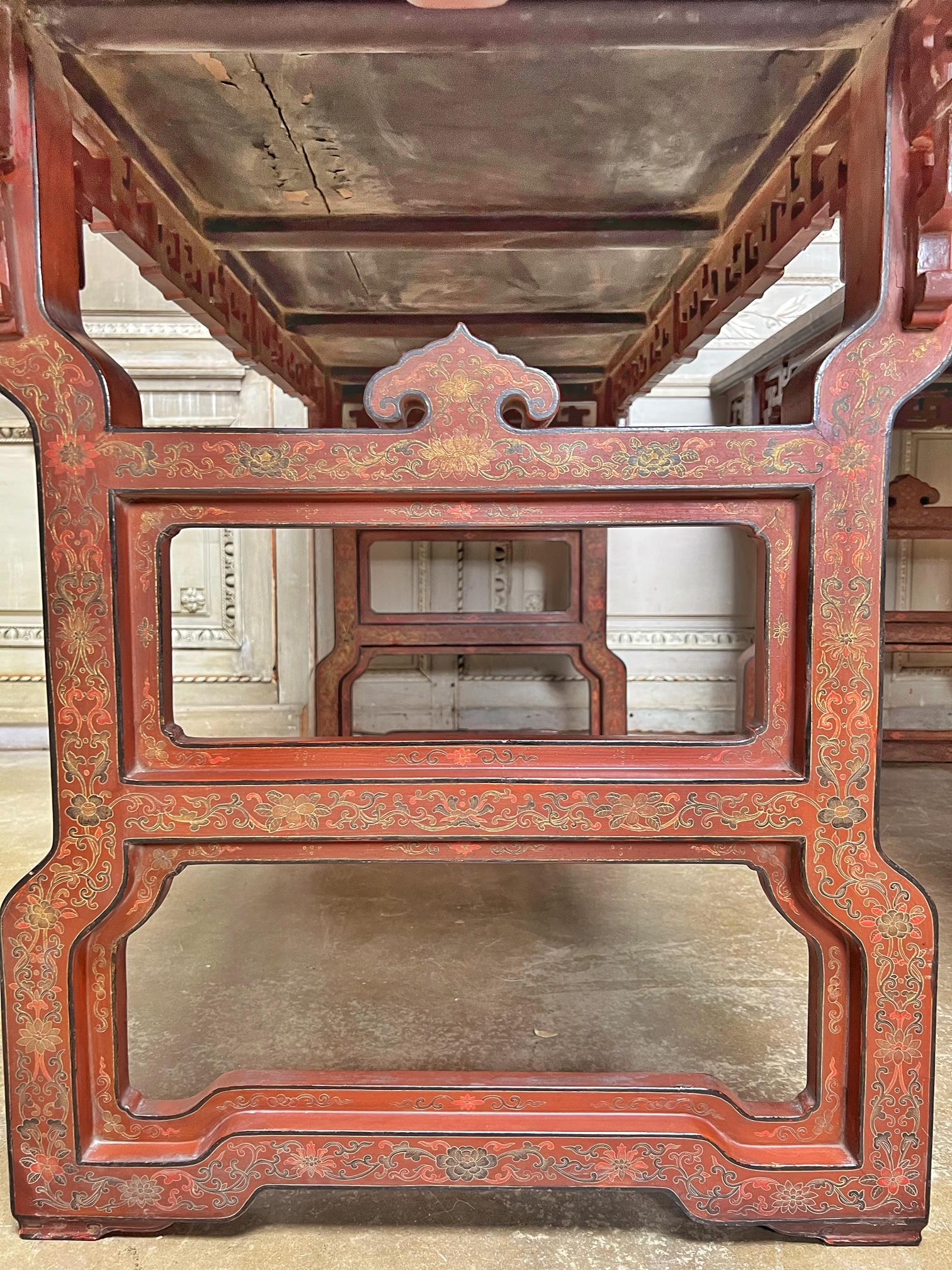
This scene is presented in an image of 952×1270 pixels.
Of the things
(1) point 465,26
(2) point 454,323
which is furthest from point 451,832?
(2) point 454,323

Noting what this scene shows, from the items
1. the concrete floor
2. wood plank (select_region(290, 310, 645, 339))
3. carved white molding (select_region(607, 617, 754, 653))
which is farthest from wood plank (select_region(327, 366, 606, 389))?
the concrete floor

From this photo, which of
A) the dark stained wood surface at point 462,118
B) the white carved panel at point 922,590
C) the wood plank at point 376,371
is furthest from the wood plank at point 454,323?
the white carved panel at point 922,590

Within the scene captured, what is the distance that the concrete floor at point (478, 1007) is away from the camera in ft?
3.45

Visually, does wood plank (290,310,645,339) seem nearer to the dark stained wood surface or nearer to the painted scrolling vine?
the dark stained wood surface

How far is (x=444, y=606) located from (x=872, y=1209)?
303cm

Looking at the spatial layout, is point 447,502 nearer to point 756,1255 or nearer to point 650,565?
point 756,1255

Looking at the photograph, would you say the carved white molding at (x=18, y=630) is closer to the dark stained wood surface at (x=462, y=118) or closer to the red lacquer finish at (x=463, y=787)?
the dark stained wood surface at (x=462, y=118)

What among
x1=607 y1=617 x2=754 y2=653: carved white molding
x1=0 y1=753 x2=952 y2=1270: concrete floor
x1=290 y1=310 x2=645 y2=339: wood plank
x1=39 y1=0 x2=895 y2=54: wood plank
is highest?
x1=290 y1=310 x2=645 y2=339: wood plank

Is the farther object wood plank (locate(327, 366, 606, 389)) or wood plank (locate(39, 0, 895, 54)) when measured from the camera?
wood plank (locate(327, 366, 606, 389))

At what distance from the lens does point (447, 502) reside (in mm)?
A: 1052

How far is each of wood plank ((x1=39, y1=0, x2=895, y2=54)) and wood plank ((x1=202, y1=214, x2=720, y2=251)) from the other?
612 millimetres

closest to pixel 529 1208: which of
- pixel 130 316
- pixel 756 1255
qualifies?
pixel 756 1255

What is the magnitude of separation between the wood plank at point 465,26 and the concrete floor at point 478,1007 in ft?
4.75

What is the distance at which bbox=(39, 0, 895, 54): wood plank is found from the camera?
0.95 meters
